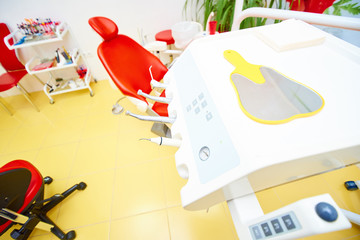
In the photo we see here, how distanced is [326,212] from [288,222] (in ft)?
0.25

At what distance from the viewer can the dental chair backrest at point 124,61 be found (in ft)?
3.11

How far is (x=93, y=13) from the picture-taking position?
76.1 inches

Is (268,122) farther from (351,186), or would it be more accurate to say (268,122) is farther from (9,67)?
(9,67)

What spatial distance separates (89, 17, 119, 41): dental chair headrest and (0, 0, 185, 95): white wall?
3.73 ft

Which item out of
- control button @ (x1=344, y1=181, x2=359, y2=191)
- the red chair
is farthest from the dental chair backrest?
the red chair

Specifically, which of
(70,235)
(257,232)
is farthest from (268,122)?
(70,235)

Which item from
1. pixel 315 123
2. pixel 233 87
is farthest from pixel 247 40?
pixel 315 123

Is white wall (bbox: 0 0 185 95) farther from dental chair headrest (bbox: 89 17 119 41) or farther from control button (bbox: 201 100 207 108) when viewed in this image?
control button (bbox: 201 100 207 108)

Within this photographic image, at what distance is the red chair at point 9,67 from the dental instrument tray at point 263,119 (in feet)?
7.58

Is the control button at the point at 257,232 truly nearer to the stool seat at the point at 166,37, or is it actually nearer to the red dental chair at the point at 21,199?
the red dental chair at the point at 21,199

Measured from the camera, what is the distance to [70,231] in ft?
3.76

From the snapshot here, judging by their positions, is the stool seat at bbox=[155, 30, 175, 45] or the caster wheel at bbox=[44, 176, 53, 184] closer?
the caster wheel at bbox=[44, 176, 53, 184]

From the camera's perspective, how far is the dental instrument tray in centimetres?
35

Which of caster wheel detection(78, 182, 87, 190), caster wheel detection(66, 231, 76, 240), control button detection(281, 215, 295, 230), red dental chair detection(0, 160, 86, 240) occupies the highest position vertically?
control button detection(281, 215, 295, 230)
